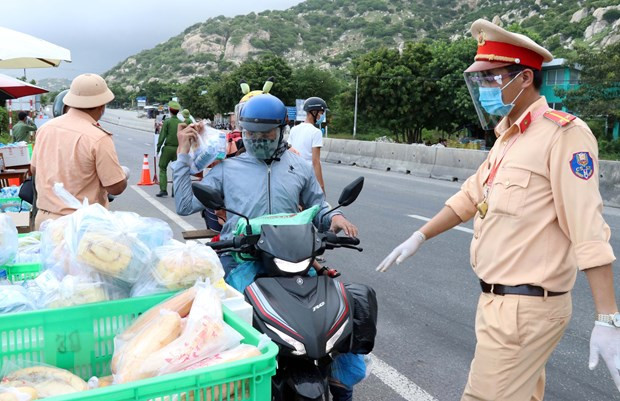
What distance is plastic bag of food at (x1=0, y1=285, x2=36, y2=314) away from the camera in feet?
5.98

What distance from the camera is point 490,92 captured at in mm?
2488

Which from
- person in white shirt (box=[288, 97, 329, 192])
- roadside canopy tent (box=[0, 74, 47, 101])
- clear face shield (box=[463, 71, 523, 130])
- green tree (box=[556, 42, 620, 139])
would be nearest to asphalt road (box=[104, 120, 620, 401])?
person in white shirt (box=[288, 97, 329, 192])

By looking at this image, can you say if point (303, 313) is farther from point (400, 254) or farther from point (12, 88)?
point (12, 88)

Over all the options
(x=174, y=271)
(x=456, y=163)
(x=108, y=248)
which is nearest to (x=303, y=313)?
(x=174, y=271)

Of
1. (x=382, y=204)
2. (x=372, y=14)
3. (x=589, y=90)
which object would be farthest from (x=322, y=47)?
(x=382, y=204)

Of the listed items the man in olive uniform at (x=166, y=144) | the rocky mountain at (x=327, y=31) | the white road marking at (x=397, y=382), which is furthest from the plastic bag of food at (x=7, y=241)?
the rocky mountain at (x=327, y=31)

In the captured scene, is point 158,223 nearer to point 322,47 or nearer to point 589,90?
point 589,90

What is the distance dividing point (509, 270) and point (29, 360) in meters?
1.73

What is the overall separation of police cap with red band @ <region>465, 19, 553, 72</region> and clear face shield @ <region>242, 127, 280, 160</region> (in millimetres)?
1183

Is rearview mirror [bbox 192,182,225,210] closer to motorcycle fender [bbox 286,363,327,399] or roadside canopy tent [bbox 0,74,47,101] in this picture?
motorcycle fender [bbox 286,363,327,399]

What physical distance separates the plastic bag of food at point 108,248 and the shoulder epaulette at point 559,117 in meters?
1.61

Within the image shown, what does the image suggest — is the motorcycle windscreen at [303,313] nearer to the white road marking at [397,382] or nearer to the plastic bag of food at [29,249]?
the plastic bag of food at [29,249]

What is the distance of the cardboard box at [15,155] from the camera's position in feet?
29.9

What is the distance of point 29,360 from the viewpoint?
5.67ft
